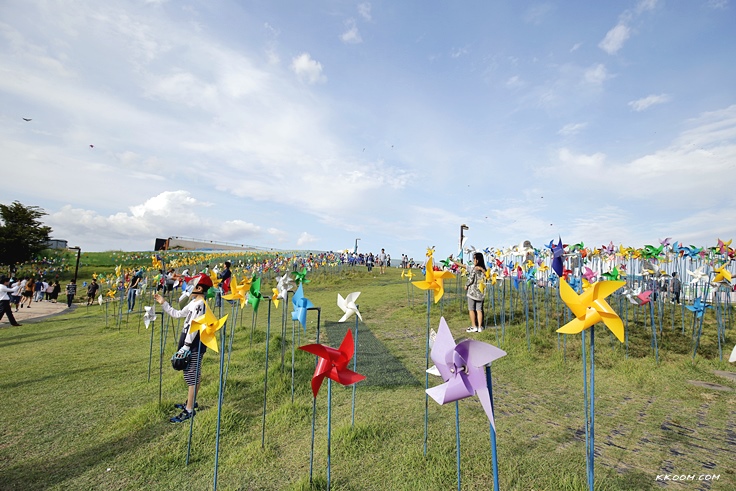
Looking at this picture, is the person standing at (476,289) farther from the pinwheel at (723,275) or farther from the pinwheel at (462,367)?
the pinwheel at (462,367)

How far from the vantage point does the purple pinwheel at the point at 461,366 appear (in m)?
2.22

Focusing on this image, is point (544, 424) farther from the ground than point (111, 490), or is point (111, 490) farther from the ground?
point (544, 424)

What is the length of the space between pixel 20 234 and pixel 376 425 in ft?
143

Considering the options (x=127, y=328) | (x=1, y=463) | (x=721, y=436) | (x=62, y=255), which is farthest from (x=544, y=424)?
(x=62, y=255)

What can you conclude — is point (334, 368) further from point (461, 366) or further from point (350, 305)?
point (350, 305)

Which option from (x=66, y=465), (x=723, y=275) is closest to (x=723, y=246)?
(x=723, y=275)

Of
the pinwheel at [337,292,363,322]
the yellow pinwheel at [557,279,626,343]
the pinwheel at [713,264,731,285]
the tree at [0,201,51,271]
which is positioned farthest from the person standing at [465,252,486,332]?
the tree at [0,201,51,271]

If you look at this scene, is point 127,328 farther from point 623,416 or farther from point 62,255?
point 62,255

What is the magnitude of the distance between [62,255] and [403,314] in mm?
47192

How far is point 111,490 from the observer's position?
3.37 meters

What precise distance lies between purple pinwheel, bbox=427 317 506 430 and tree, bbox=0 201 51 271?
4268cm

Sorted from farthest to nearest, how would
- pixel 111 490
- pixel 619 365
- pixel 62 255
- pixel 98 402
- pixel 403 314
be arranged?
pixel 62 255 → pixel 403 314 → pixel 619 365 → pixel 98 402 → pixel 111 490

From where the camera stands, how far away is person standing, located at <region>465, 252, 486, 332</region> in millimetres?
8492

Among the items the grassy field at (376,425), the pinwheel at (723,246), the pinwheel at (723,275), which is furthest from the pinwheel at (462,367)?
the pinwheel at (723,246)
